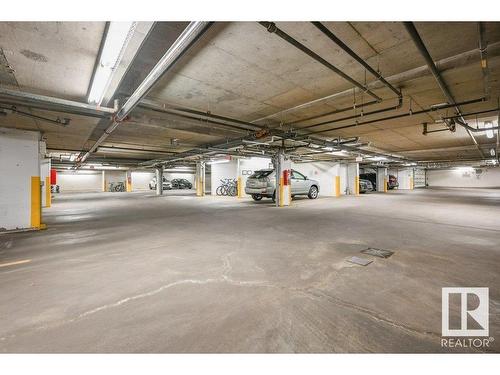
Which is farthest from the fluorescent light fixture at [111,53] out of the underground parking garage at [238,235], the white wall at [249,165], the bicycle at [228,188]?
the bicycle at [228,188]

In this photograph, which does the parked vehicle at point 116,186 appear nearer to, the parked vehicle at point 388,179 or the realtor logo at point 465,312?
the parked vehicle at point 388,179

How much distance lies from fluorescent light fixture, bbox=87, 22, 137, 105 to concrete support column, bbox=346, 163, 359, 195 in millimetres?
16993

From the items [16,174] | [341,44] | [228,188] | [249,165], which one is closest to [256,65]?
[341,44]

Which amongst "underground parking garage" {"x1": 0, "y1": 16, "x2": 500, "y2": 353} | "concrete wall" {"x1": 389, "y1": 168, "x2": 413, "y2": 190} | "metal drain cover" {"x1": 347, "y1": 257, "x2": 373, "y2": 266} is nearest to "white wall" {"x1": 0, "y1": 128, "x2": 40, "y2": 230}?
"underground parking garage" {"x1": 0, "y1": 16, "x2": 500, "y2": 353}

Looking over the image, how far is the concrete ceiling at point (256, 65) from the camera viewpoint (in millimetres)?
2607

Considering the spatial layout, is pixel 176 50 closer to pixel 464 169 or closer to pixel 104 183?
pixel 104 183

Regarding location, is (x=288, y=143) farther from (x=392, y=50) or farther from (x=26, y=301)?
(x=26, y=301)

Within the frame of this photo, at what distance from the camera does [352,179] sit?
17.5 metres

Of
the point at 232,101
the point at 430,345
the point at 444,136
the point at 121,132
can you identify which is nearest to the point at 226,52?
the point at 232,101

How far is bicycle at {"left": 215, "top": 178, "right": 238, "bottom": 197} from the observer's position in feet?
52.3

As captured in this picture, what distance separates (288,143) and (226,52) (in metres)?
7.19

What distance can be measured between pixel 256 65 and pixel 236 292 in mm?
3154

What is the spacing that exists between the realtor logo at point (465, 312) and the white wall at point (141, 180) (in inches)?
1211

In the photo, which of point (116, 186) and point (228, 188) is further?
point (116, 186)
